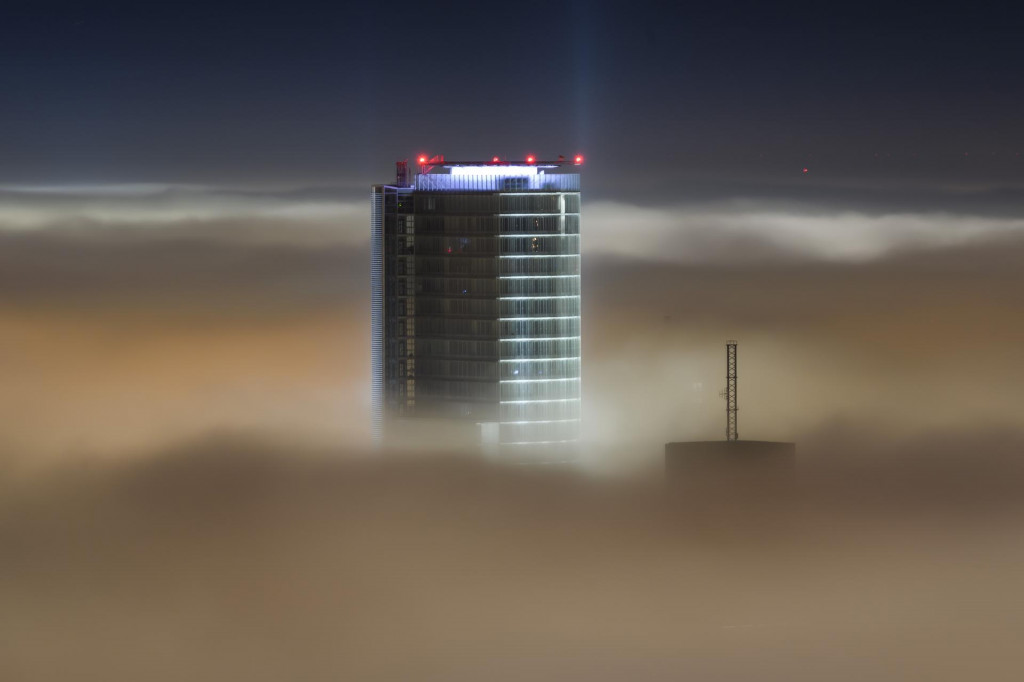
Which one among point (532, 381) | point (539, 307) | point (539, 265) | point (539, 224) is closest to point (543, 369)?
point (532, 381)

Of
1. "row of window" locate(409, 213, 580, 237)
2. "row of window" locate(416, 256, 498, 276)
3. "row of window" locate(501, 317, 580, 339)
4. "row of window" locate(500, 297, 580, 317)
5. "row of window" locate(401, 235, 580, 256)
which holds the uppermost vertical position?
"row of window" locate(409, 213, 580, 237)

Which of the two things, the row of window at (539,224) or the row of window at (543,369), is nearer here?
the row of window at (539,224)

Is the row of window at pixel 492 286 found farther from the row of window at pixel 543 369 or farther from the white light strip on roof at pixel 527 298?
the row of window at pixel 543 369

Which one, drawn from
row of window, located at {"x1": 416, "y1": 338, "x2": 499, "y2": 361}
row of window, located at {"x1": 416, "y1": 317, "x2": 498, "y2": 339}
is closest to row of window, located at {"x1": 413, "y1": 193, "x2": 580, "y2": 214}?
row of window, located at {"x1": 416, "y1": 317, "x2": 498, "y2": 339}

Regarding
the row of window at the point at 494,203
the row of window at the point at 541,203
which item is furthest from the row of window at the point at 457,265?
the row of window at the point at 541,203

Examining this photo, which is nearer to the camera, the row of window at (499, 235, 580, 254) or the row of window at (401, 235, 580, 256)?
the row of window at (401, 235, 580, 256)

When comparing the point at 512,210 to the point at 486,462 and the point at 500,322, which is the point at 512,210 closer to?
the point at 500,322

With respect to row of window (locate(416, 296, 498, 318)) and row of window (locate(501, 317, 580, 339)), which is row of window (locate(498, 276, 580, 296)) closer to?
row of window (locate(416, 296, 498, 318))
